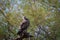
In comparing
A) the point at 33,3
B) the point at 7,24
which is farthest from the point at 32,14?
the point at 7,24

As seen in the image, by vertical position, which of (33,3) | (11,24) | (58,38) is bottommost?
(58,38)

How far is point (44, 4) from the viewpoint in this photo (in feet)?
8.82

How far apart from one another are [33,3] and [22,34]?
1.17ft

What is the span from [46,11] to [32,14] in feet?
0.50

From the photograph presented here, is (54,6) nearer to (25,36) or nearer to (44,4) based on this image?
(44,4)

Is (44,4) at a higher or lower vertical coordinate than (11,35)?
higher

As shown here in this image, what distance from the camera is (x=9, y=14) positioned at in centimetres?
267

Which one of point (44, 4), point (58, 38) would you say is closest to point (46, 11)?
point (44, 4)

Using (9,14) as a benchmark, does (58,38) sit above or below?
below

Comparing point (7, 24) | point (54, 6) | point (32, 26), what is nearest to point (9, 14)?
point (7, 24)

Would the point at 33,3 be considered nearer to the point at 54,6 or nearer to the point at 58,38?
the point at 54,6

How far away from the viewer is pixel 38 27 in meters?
A: 2.65

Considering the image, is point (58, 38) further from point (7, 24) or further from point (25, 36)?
point (7, 24)

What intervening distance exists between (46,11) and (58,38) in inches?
12.3
